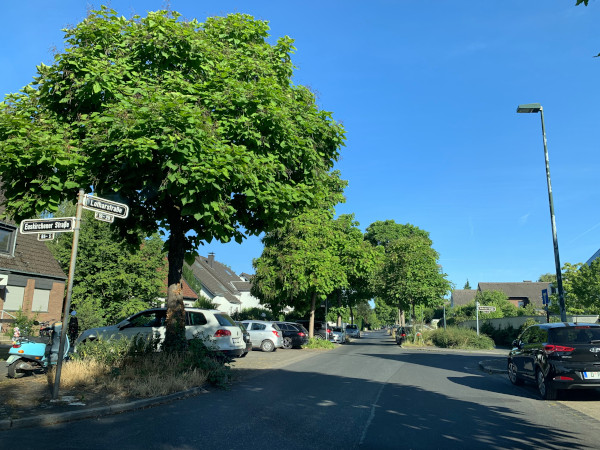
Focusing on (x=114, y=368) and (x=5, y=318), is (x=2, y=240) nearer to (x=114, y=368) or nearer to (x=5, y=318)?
(x=5, y=318)

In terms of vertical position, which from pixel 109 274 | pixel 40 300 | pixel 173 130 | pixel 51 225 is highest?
pixel 173 130

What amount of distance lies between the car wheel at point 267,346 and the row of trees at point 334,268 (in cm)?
478

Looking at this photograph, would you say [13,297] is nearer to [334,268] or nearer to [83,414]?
[334,268]

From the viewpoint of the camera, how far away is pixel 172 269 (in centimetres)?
1120

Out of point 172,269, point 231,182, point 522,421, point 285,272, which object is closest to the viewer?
point 522,421

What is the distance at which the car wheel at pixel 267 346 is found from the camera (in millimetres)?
23938

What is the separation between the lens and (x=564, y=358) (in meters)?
9.52

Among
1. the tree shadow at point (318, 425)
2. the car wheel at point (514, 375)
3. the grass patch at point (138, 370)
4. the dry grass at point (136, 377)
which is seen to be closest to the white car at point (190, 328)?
the grass patch at point (138, 370)

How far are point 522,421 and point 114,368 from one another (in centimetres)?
737

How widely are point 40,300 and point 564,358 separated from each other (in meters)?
24.2

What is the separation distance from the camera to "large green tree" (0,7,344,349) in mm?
8164

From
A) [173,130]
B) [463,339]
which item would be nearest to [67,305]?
[173,130]

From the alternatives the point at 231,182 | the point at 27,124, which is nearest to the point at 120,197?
the point at 27,124

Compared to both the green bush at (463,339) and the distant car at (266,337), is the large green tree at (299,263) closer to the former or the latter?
the distant car at (266,337)
